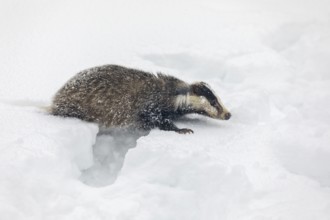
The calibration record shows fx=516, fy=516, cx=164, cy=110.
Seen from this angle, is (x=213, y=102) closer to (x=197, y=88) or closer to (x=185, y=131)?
(x=197, y=88)

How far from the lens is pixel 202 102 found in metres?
4.94

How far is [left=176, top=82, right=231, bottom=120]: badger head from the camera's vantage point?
484 centimetres

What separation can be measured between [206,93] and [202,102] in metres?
0.10

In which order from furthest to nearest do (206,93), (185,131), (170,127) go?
(206,93) → (170,127) → (185,131)

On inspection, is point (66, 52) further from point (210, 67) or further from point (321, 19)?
point (321, 19)

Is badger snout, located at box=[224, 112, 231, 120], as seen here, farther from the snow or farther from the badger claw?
the badger claw

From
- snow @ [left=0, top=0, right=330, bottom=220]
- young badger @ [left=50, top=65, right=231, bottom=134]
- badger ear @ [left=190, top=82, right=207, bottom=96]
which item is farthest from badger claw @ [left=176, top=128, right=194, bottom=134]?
badger ear @ [left=190, top=82, right=207, bottom=96]

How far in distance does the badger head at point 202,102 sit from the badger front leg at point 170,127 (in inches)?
13.1

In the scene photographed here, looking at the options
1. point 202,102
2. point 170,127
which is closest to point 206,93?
point 202,102

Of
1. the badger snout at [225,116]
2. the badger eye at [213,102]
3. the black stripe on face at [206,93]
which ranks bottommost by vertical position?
the badger snout at [225,116]

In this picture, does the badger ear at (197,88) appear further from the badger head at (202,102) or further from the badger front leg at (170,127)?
the badger front leg at (170,127)

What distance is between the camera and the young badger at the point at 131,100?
4502 millimetres

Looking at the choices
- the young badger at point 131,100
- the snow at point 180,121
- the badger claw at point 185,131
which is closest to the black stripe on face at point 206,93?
the young badger at point 131,100

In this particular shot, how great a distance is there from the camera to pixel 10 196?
10.3 feet
